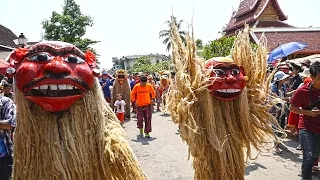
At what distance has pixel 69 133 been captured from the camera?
8.10ft

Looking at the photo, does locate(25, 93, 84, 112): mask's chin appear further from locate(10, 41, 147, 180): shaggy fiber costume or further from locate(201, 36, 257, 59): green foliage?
locate(201, 36, 257, 59): green foliage

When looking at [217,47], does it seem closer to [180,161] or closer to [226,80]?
[180,161]

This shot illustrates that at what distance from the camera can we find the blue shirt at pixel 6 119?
2955mm

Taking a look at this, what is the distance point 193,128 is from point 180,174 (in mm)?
1876

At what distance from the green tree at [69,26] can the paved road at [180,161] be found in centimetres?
2530

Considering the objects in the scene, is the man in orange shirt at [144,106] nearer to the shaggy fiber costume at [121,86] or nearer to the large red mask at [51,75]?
the shaggy fiber costume at [121,86]

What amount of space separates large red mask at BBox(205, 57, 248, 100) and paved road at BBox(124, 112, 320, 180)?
3.00 ft

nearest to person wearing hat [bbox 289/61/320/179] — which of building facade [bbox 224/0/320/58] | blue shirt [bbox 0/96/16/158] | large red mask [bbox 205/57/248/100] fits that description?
large red mask [bbox 205/57/248/100]

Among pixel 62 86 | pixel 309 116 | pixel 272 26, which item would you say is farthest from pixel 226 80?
pixel 272 26

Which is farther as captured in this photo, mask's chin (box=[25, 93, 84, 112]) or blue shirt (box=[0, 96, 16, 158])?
blue shirt (box=[0, 96, 16, 158])

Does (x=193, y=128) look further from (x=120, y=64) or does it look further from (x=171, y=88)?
(x=120, y=64)

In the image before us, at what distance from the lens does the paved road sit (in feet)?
15.8

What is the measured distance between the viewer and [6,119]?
2939mm

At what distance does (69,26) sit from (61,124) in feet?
105
